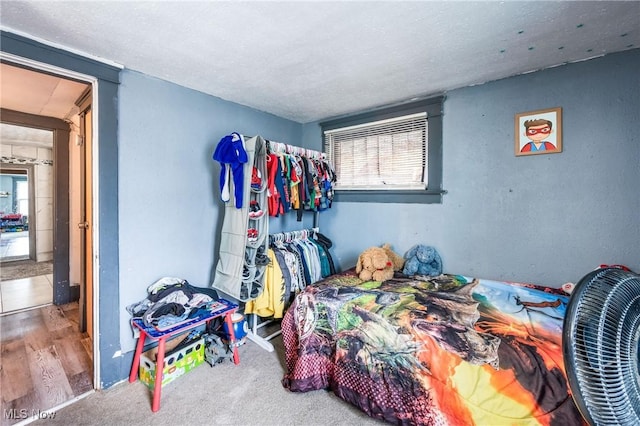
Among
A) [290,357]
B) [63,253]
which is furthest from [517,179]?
[63,253]

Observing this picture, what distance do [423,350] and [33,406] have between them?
241 cm

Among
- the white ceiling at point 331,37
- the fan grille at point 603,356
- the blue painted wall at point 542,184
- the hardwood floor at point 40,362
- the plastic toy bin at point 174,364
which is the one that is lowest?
the hardwood floor at point 40,362

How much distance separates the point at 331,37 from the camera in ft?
5.26

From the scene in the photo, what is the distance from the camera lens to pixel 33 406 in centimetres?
175

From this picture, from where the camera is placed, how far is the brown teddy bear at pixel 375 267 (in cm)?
237

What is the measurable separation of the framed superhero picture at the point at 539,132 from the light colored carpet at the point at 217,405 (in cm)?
217

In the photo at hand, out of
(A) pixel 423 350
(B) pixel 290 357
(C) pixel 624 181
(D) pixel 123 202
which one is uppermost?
(C) pixel 624 181

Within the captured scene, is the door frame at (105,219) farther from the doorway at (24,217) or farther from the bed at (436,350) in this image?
the doorway at (24,217)

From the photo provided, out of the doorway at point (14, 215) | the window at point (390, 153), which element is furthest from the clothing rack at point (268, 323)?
the doorway at point (14, 215)

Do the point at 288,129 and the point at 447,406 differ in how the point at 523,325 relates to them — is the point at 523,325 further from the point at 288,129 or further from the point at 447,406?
the point at 288,129

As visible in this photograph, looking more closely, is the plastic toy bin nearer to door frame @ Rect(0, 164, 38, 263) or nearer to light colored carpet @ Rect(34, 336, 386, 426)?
light colored carpet @ Rect(34, 336, 386, 426)

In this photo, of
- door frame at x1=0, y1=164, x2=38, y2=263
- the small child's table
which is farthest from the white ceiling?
door frame at x1=0, y1=164, x2=38, y2=263

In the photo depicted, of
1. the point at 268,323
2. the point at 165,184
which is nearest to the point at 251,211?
the point at 165,184

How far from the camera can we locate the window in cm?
256
